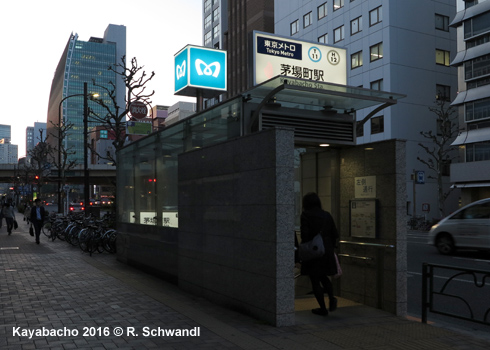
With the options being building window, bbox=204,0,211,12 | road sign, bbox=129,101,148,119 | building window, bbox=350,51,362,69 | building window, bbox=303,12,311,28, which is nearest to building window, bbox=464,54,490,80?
building window, bbox=350,51,362,69

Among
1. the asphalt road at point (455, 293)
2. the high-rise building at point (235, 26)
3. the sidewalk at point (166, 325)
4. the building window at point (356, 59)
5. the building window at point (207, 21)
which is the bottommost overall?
the asphalt road at point (455, 293)

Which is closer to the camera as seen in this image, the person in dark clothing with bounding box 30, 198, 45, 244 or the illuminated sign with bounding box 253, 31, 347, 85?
the illuminated sign with bounding box 253, 31, 347, 85

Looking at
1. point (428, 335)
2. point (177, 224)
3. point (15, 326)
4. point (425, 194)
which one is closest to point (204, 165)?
point (177, 224)

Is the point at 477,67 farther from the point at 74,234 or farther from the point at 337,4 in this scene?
the point at 74,234

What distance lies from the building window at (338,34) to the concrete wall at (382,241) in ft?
129

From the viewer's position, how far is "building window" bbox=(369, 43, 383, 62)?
40.7 m

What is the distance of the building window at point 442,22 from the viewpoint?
Answer: 4306cm

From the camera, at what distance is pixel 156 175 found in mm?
10586

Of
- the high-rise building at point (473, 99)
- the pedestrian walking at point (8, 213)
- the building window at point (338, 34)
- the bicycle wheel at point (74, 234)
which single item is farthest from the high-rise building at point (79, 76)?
the bicycle wheel at point (74, 234)

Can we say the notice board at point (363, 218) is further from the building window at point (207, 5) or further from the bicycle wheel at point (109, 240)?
the building window at point (207, 5)

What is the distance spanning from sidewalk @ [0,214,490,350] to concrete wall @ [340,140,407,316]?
255mm

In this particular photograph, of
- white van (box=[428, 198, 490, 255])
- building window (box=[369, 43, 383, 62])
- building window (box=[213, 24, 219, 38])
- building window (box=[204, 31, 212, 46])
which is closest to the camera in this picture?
white van (box=[428, 198, 490, 255])

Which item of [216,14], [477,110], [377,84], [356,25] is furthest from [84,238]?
[216,14]

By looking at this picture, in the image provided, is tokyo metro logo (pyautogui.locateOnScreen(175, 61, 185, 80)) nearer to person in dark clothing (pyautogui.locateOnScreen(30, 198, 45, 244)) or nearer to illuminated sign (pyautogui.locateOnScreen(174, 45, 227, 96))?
illuminated sign (pyautogui.locateOnScreen(174, 45, 227, 96))
